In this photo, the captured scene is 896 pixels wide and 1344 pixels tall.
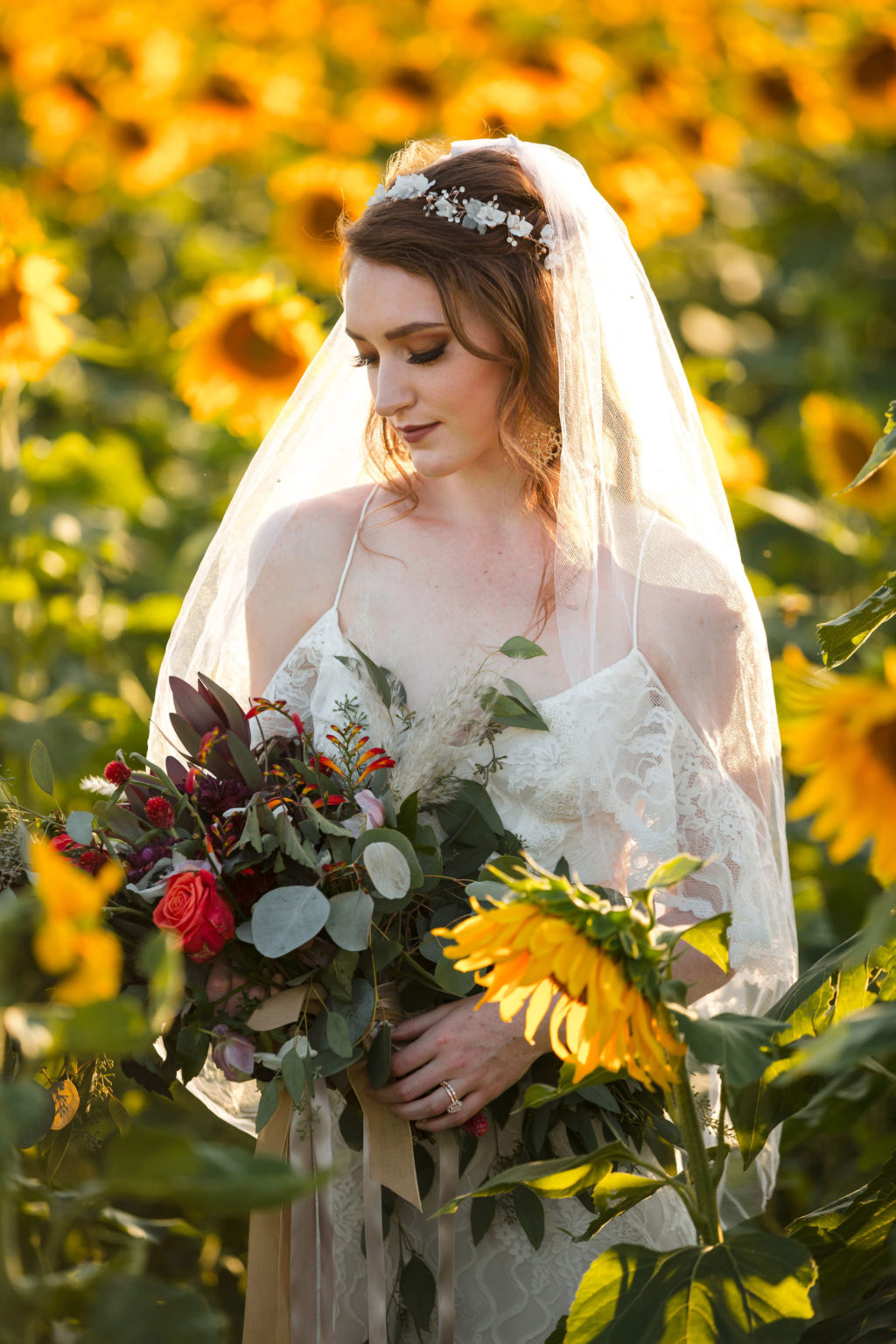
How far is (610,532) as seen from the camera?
1585 mm

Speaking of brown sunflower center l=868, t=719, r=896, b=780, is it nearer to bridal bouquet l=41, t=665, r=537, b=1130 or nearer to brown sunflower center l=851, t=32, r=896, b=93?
bridal bouquet l=41, t=665, r=537, b=1130

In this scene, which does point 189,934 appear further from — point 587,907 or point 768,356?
point 768,356

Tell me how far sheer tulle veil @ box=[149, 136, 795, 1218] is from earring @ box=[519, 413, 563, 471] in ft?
0.33

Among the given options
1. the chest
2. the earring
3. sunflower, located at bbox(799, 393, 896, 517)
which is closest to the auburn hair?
the earring

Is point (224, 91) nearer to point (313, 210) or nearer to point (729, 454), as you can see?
point (313, 210)

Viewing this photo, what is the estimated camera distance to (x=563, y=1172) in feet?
3.12

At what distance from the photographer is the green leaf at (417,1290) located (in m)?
1.42

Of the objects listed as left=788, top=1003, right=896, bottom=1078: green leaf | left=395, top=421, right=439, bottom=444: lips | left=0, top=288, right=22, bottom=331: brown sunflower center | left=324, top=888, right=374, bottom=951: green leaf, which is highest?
left=0, top=288, right=22, bottom=331: brown sunflower center

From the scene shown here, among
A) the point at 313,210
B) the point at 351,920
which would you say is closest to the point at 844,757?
the point at 351,920

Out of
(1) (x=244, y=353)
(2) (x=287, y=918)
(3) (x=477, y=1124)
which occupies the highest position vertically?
(1) (x=244, y=353)

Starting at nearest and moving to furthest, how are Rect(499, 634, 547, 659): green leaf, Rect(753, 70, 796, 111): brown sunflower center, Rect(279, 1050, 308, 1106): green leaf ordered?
Rect(279, 1050, 308, 1106): green leaf
Rect(499, 634, 547, 659): green leaf
Rect(753, 70, 796, 111): brown sunflower center

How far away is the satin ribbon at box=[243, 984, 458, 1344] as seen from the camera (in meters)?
1.23

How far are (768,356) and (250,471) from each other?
7.32ft

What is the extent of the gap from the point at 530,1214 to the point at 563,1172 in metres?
0.48
